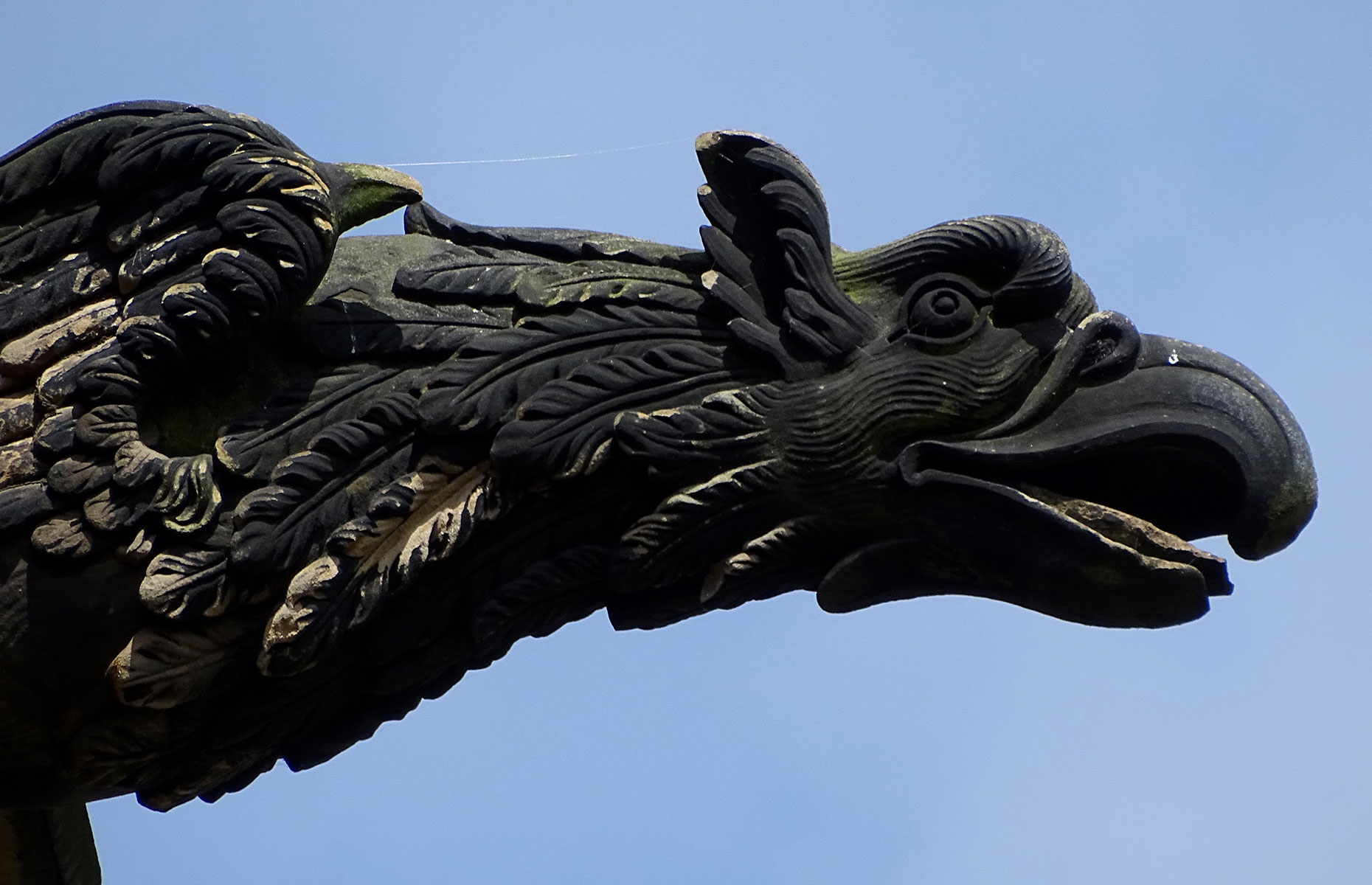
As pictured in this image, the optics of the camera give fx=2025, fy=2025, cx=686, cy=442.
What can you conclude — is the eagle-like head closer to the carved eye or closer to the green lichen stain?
the carved eye

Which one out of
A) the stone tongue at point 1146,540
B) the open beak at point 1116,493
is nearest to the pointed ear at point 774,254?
the open beak at point 1116,493

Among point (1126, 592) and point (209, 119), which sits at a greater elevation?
point (209, 119)

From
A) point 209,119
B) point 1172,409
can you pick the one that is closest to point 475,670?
point 209,119

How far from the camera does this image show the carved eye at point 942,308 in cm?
417

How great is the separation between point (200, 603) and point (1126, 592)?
182 cm

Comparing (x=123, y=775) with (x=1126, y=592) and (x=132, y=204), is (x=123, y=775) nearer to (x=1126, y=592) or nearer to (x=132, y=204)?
(x=132, y=204)

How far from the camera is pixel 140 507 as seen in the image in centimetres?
389

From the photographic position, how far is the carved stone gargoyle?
3.92 meters

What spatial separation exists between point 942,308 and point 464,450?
1029mm

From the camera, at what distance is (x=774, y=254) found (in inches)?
170

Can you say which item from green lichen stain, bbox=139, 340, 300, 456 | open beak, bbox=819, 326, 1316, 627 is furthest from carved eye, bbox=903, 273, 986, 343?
green lichen stain, bbox=139, 340, 300, 456

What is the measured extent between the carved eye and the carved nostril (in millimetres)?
228

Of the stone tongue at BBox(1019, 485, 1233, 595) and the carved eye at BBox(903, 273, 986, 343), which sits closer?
the stone tongue at BBox(1019, 485, 1233, 595)

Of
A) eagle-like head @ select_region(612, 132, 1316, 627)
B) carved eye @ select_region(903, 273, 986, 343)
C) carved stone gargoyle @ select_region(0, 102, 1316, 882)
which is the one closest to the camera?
carved stone gargoyle @ select_region(0, 102, 1316, 882)
